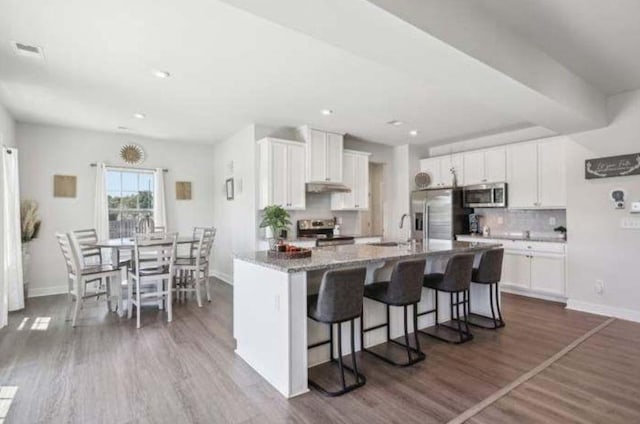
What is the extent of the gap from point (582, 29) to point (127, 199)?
6553 millimetres

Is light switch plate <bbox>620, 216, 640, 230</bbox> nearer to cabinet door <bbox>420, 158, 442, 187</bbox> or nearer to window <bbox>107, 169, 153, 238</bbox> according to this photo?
cabinet door <bbox>420, 158, 442, 187</bbox>

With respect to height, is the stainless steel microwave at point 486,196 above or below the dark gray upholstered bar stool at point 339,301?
above

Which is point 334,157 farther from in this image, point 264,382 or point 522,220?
point 264,382

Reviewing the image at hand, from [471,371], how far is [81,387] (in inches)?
116

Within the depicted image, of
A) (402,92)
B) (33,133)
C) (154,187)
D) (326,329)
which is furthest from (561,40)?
(33,133)

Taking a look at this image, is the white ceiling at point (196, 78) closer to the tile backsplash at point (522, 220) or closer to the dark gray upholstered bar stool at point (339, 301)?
the tile backsplash at point (522, 220)

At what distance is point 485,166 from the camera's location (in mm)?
5730

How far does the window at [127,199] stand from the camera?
5957mm

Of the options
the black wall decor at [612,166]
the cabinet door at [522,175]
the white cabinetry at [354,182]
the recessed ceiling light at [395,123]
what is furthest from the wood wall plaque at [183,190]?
the black wall decor at [612,166]

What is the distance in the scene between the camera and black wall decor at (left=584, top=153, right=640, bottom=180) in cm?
392

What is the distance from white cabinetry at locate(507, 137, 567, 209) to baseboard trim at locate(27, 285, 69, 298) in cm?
721

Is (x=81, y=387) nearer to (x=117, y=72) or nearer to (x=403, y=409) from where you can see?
(x=403, y=409)

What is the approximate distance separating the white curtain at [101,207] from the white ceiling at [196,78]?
758mm

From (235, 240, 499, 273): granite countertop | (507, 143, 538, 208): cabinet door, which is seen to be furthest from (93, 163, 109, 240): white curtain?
(507, 143, 538, 208): cabinet door
